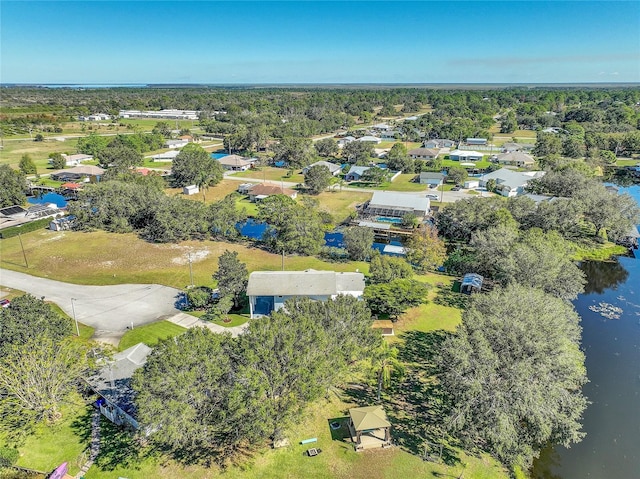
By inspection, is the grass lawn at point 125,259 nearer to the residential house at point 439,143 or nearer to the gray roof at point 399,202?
the gray roof at point 399,202

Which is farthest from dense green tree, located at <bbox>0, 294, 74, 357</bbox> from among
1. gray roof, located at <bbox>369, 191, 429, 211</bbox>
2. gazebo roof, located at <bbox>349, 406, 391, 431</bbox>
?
gray roof, located at <bbox>369, 191, 429, 211</bbox>

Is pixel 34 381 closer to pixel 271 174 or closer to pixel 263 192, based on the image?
pixel 263 192

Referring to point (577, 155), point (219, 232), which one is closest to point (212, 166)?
point (219, 232)

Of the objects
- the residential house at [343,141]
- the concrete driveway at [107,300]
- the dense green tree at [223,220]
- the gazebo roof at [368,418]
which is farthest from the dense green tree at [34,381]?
the residential house at [343,141]

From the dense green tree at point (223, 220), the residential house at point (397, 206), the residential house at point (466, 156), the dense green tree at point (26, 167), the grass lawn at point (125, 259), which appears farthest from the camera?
the residential house at point (466, 156)

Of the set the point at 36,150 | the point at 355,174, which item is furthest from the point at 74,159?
the point at 355,174

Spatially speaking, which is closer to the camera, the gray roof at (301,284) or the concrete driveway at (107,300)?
the gray roof at (301,284)

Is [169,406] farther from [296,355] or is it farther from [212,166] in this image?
[212,166]

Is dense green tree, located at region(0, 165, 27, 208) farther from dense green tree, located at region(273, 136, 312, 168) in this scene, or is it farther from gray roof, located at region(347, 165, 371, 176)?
gray roof, located at region(347, 165, 371, 176)
